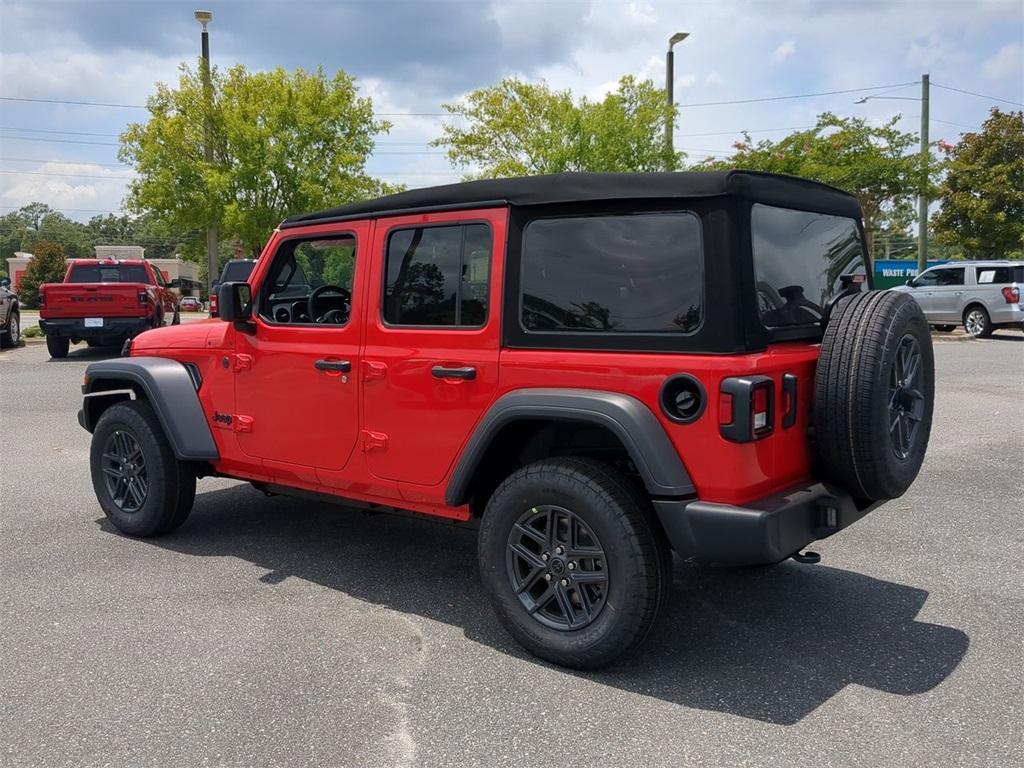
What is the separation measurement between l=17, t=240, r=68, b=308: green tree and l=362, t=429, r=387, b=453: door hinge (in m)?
48.0

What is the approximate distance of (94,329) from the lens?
15000 mm

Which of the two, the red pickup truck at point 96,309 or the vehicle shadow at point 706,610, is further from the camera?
the red pickup truck at point 96,309

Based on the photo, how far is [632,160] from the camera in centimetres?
2050

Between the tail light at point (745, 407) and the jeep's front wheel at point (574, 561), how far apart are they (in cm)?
51

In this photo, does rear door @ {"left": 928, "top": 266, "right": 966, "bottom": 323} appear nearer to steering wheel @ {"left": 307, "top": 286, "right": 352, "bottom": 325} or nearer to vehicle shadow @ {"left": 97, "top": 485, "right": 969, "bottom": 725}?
vehicle shadow @ {"left": 97, "top": 485, "right": 969, "bottom": 725}

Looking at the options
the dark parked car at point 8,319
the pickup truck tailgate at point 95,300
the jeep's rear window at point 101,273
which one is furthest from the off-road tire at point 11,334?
the pickup truck tailgate at point 95,300

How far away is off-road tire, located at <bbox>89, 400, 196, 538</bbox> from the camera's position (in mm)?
4934

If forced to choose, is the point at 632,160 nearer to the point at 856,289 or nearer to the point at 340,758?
the point at 856,289

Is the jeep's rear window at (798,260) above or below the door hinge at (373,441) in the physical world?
above

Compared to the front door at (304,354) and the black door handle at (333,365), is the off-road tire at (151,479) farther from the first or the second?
the black door handle at (333,365)

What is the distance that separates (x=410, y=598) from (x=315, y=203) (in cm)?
1984

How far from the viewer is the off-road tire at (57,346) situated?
1568cm

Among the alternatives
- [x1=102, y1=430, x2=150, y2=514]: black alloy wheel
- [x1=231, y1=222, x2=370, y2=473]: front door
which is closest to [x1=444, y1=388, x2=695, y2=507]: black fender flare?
[x1=231, y1=222, x2=370, y2=473]: front door

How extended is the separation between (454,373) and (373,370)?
0.50 m
